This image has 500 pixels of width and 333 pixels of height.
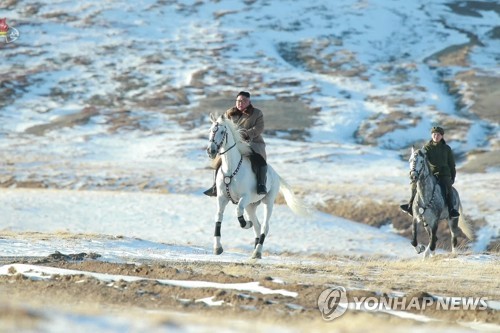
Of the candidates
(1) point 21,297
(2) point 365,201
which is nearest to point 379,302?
(1) point 21,297

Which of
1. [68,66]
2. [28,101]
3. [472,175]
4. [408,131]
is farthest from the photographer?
[68,66]

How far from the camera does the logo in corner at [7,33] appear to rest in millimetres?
114000

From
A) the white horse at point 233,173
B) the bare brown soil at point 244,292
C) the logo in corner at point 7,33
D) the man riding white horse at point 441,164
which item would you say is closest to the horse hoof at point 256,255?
the white horse at point 233,173

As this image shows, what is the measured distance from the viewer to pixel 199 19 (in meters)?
133

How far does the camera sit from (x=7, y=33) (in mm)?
114875

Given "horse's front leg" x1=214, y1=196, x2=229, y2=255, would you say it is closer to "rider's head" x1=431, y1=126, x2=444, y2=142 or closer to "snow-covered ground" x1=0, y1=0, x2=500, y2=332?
"snow-covered ground" x1=0, y1=0, x2=500, y2=332

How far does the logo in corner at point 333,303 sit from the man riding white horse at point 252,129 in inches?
310

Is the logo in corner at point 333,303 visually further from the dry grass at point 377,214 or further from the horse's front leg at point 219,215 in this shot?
the dry grass at point 377,214

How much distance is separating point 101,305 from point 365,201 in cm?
3488

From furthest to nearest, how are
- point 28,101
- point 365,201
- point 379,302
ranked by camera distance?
point 28,101
point 365,201
point 379,302

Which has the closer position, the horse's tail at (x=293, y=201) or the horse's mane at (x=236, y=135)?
the horse's mane at (x=236, y=135)

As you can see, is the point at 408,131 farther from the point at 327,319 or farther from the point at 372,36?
the point at 327,319

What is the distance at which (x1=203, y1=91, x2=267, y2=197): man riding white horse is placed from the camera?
20.0 metres

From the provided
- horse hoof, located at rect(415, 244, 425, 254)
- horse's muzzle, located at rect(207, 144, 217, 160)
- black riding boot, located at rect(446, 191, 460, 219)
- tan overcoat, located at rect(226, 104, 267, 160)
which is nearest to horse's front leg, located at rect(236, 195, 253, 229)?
tan overcoat, located at rect(226, 104, 267, 160)
